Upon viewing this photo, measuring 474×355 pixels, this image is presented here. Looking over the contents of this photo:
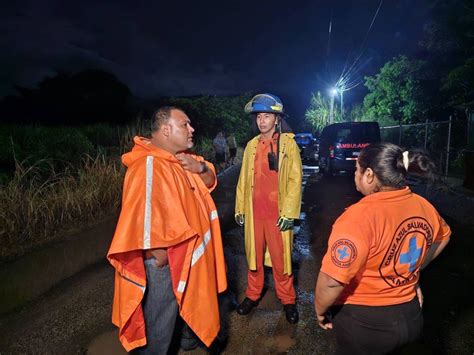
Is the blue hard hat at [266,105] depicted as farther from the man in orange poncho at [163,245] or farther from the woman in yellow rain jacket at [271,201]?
the man in orange poncho at [163,245]

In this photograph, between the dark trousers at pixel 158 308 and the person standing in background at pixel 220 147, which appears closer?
the dark trousers at pixel 158 308

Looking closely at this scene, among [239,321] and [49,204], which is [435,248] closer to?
[239,321]

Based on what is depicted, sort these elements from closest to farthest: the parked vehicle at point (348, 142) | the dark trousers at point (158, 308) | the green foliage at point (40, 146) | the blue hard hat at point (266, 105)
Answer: the dark trousers at point (158, 308) < the blue hard hat at point (266, 105) < the green foliage at point (40, 146) < the parked vehicle at point (348, 142)

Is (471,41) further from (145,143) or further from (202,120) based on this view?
(145,143)

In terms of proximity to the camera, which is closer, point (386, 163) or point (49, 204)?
point (386, 163)

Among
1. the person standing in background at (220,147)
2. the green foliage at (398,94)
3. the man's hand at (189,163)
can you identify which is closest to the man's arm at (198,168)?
the man's hand at (189,163)

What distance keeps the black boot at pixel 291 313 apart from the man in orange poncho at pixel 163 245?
3.58 ft

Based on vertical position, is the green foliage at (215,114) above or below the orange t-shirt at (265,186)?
above

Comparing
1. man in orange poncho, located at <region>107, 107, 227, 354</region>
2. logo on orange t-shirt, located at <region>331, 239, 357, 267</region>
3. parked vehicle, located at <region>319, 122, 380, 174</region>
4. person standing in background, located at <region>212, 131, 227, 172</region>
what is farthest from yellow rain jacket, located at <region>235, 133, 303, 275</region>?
person standing in background, located at <region>212, 131, 227, 172</region>

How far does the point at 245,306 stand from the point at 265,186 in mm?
1196

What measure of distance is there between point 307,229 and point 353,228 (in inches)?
178

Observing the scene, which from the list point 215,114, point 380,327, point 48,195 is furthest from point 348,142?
point 380,327

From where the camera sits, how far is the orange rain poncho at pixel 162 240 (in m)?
1.71

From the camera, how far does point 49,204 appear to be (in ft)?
14.8
